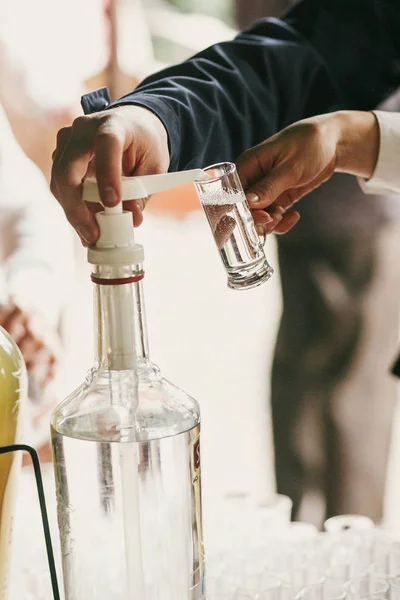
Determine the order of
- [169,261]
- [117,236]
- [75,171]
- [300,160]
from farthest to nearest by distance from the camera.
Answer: [169,261], [300,160], [75,171], [117,236]

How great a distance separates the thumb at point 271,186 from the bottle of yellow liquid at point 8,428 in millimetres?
257

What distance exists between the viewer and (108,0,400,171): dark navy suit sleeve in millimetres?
804

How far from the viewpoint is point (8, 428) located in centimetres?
63

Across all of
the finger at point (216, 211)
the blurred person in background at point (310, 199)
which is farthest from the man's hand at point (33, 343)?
the finger at point (216, 211)

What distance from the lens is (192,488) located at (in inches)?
25.5

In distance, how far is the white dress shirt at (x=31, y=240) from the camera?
0.83 meters

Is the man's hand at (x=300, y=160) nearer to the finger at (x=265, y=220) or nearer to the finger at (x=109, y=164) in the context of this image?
the finger at (x=265, y=220)

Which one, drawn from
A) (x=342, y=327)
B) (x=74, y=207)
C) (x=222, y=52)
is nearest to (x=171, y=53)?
(x=222, y=52)

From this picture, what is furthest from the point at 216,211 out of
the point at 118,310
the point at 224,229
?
the point at 118,310

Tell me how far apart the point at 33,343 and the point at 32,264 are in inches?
3.4

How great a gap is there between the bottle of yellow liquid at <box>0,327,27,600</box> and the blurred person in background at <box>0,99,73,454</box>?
8.5 inches

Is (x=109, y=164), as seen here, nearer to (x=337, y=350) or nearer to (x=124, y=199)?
(x=124, y=199)

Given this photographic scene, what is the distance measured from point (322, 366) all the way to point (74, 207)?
0.42 m

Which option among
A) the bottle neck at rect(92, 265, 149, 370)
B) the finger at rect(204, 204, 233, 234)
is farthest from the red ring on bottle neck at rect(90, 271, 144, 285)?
the finger at rect(204, 204, 233, 234)
